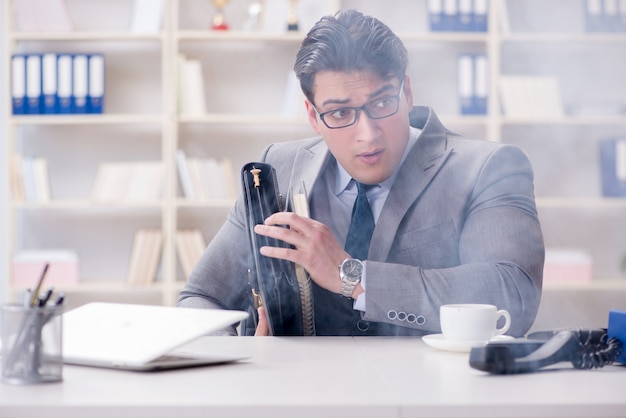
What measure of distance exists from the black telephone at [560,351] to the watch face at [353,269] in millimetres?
390

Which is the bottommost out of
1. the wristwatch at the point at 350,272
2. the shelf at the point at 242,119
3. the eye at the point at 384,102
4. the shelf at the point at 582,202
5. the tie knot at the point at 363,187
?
the wristwatch at the point at 350,272

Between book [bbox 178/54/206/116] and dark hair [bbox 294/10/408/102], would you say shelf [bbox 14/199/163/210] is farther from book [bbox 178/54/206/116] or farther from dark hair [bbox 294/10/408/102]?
dark hair [bbox 294/10/408/102]

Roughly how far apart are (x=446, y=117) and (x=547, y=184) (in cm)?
56

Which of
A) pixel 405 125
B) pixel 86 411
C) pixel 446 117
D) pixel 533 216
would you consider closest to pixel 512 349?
pixel 86 411

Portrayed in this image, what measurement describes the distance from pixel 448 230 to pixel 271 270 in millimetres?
434

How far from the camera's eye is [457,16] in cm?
354

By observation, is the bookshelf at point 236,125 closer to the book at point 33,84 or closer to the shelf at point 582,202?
the shelf at point 582,202

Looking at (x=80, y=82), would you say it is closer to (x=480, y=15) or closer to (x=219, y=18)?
(x=219, y=18)

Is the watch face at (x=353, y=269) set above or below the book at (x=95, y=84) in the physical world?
below

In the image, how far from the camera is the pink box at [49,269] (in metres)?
3.47

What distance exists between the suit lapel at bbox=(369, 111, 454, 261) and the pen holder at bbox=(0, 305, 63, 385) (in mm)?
800

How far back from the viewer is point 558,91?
11.9 feet

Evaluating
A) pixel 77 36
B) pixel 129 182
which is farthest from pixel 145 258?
pixel 77 36

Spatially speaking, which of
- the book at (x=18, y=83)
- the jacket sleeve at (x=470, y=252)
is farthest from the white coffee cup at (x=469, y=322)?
the book at (x=18, y=83)
